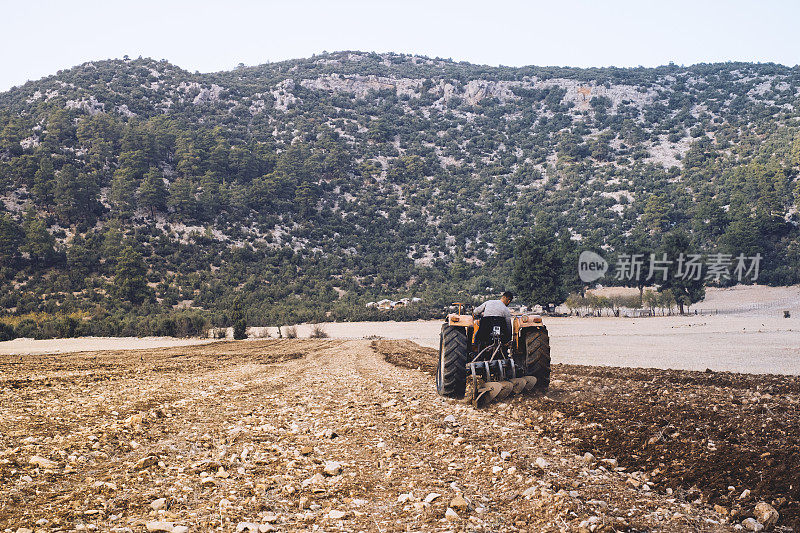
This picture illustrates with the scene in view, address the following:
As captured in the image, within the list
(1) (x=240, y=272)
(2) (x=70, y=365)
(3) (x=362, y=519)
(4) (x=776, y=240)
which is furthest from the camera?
(4) (x=776, y=240)

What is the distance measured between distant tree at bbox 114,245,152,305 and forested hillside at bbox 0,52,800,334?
0.16 m

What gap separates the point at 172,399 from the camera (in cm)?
956

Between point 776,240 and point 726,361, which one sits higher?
point 776,240

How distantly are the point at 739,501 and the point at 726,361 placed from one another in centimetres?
1490

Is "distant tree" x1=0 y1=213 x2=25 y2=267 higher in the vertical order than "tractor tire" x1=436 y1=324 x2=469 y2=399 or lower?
higher

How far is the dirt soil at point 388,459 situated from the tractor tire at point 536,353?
2.28ft

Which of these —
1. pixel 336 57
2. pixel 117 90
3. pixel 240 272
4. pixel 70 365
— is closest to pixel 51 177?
pixel 240 272

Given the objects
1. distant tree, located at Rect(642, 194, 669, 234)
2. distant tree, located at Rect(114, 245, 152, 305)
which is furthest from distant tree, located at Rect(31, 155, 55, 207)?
distant tree, located at Rect(642, 194, 669, 234)

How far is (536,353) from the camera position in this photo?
950 centimetres

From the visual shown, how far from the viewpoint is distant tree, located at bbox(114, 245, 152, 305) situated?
46.4 metres

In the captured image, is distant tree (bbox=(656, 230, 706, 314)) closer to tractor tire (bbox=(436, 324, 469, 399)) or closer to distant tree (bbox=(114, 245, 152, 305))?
distant tree (bbox=(114, 245, 152, 305))

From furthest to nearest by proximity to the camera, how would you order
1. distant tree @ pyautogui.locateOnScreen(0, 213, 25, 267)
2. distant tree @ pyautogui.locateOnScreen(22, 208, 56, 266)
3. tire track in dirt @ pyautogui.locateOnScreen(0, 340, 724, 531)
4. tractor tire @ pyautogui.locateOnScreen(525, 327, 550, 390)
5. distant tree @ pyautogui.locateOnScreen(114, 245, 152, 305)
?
distant tree @ pyautogui.locateOnScreen(22, 208, 56, 266) → distant tree @ pyautogui.locateOnScreen(0, 213, 25, 267) → distant tree @ pyautogui.locateOnScreen(114, 245, 152, 305) → tractor tire @ pyautogui.locateOnScreen(525, 327, 550, 390) → tire track in dirt @ pyautogui.locateOnScreen(0, 340, 724, 531)

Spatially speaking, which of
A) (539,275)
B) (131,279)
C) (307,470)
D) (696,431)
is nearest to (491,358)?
(696,431)

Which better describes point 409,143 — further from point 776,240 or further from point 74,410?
point 74,410
